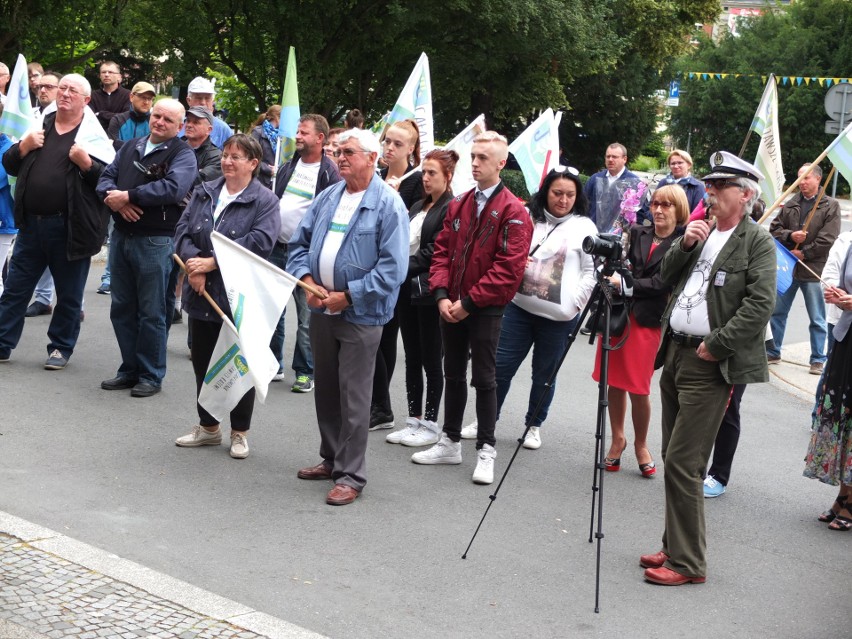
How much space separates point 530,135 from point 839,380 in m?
4.46

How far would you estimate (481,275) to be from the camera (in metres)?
6.70

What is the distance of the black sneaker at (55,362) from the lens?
28.1 ft

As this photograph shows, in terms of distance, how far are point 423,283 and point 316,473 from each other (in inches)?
59.1

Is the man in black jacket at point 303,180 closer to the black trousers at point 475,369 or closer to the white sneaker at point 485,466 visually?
the black trousers at point 475,369

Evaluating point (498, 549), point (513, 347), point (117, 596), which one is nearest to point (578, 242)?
point (513, 347)

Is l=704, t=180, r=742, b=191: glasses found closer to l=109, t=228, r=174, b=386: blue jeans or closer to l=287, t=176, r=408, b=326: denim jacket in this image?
l=287, t=176, r=408, b=326: denim jacket

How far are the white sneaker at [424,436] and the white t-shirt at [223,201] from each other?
6.25 ft

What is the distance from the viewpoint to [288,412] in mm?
8047

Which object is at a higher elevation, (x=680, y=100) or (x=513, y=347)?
(x=680, y=100)

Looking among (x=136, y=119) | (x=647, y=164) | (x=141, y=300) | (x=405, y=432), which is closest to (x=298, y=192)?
(x=141, y=300)

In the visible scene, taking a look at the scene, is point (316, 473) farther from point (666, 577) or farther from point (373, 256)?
point (666, 577)

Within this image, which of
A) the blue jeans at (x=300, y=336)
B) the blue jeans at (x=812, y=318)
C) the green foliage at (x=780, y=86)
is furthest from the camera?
the green foliage at (x=780, y=86)

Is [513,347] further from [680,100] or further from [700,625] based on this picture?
[680,100]

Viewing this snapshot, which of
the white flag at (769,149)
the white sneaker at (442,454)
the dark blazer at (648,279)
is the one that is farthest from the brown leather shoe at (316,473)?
the white flag at (769,149)
